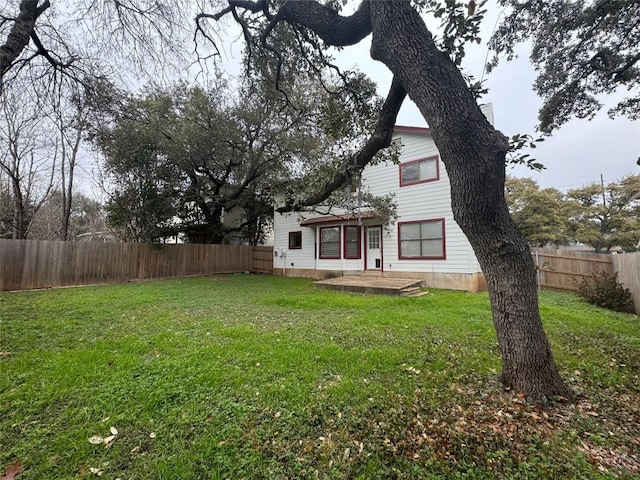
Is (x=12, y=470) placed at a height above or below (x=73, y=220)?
below

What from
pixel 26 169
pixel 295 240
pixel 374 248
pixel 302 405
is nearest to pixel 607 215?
pixel 374 248

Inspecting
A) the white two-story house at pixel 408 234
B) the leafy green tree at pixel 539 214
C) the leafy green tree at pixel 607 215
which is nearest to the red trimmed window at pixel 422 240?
the white two-story house at pixel 408 234

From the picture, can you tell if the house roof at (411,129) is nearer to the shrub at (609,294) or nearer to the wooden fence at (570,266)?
the wooden fence at (570,266)

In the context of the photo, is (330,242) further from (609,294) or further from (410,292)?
(609,294)

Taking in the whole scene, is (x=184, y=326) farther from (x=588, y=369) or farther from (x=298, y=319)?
(x=588, y=369)

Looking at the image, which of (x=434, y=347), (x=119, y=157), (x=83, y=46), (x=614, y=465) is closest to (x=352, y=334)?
(x=434, y=347)

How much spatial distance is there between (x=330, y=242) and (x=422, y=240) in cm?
415

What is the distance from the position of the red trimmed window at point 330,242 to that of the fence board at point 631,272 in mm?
8712

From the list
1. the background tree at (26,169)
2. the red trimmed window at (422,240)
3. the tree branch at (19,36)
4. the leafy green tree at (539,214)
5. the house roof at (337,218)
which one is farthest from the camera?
the leafy green tree at (539,214)

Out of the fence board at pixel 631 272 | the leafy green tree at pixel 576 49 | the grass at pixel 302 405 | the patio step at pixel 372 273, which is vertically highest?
the leafy green tree at pixel 576 49

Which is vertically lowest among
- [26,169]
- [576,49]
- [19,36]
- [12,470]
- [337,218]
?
[12,470]

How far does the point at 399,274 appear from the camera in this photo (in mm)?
10719

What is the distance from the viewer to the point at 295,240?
14234 millimetres

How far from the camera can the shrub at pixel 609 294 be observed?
21.4 ft
